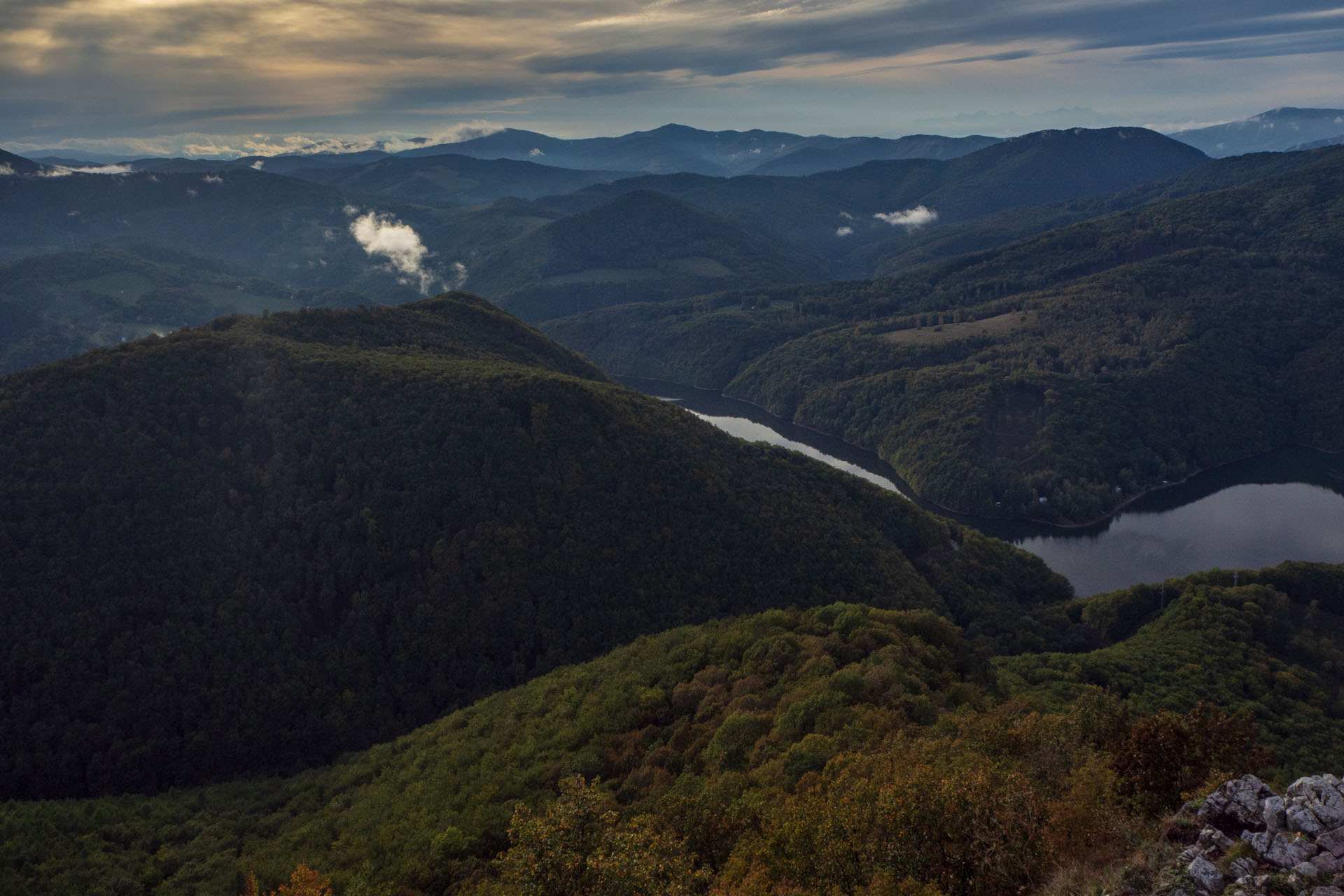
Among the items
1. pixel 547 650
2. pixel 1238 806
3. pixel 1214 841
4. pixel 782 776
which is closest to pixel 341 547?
pixel 547 650

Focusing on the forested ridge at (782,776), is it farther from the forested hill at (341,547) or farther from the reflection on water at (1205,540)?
the reflection on water at (1205,540)

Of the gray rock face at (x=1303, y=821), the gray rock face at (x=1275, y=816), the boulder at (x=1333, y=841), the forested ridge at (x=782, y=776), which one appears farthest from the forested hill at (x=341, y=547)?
the boulder at (x=1333, y=841)

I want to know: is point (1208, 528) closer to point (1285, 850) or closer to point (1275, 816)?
point (1275, 816)

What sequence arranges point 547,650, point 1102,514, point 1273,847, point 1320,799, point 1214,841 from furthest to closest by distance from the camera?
point 1102,514 → point 547,650 → point 1214,841 → point 1320,799 → point 1273,847

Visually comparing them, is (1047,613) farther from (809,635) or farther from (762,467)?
(809,635)

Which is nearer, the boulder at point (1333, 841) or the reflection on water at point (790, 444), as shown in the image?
the boulder at point (1333, 841)

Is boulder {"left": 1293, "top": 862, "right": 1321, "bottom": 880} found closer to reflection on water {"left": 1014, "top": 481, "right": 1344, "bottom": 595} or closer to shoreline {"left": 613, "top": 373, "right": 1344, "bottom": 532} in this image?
reflection on water {"left": 1014, "top": 481, "right": 1344, "bottom": 595}
